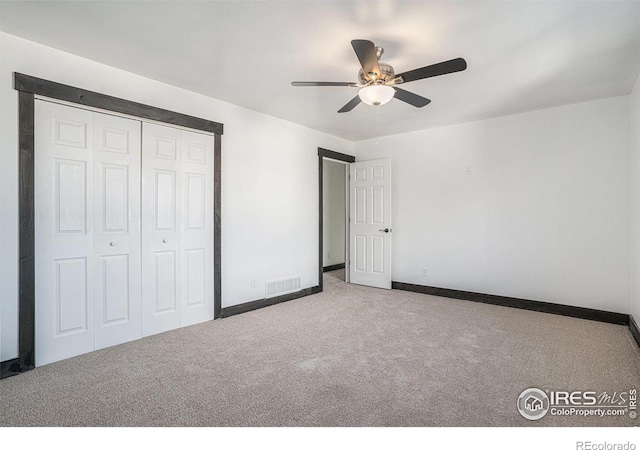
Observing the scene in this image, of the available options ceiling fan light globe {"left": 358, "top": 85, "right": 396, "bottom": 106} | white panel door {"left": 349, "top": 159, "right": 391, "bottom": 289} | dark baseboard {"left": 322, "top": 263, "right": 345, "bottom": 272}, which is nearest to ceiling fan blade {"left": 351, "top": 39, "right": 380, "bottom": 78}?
ceiling fan light globe {"left": 358, "top": 85, "right": 396, "bottom": 106}

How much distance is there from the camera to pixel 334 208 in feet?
24.5

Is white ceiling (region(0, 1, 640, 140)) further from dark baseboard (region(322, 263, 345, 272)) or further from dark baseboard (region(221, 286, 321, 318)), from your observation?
dark baseboard (region(322, 263, 345, 272))

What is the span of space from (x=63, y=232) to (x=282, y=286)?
2587 millimetres

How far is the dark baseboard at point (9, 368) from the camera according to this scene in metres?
2.34

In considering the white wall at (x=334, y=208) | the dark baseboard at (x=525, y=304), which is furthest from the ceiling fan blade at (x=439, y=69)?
the white wall at (x=334, y=208)

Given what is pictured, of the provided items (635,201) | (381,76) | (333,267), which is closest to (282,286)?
(333,267)

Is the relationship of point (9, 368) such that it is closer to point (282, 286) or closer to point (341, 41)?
point (282, 286)

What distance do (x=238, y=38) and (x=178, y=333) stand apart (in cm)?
278

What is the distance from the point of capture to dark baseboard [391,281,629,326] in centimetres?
362

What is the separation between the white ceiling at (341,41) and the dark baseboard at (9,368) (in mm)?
2444

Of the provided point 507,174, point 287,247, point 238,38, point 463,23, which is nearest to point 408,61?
point 463,23

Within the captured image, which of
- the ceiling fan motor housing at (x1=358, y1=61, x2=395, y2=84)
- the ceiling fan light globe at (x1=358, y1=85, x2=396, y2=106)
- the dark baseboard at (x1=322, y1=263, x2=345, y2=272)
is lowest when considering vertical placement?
the dark baseboard at (x1=322, y1=263, x2=345, y2=272)

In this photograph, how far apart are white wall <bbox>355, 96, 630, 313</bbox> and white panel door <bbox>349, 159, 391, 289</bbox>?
190 millimetres

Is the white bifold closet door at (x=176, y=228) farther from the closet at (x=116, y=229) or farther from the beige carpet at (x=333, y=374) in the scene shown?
the beige carpet at (x=333, y=374)
